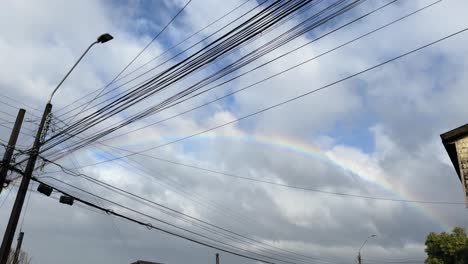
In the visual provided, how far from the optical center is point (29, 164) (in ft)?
55.2

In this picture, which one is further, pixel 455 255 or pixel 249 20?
pixel 455 255

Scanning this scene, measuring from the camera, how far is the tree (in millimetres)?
40500

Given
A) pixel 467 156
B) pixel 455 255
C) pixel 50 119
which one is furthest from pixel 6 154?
pixel 455 255

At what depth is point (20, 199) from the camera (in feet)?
53.0

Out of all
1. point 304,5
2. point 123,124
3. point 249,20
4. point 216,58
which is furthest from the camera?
point 123,124

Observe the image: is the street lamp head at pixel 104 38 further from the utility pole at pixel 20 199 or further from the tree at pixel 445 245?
the tree at pixel 445 245

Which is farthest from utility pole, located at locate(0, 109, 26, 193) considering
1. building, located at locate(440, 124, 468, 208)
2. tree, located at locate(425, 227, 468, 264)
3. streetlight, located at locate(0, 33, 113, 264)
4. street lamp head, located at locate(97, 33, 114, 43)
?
tree, located at locate(425, 227, 468, 264)

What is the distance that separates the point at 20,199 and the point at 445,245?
1468 inches

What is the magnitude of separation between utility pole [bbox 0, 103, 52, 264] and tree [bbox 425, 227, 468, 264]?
35.9 metres

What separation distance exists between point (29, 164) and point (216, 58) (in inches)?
388

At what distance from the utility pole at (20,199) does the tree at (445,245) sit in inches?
1414

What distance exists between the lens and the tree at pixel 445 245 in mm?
40500

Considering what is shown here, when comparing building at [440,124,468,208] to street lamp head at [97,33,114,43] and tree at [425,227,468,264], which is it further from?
tree at [425,227,468,264]

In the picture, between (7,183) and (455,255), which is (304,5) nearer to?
(7,183)
